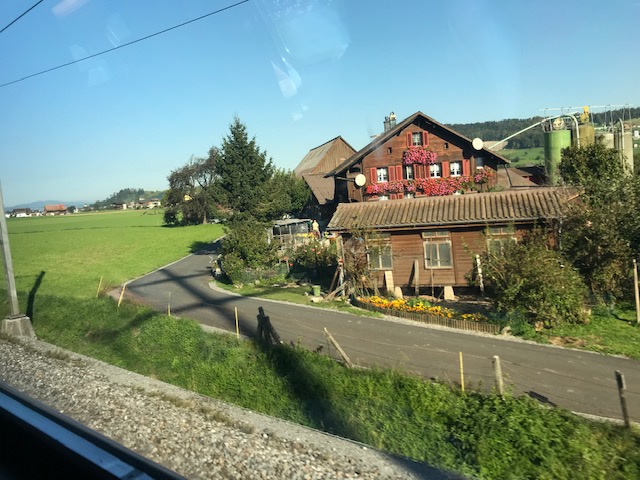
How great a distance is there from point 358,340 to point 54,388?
7.75 m

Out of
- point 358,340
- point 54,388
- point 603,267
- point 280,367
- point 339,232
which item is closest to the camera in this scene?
point 54,388

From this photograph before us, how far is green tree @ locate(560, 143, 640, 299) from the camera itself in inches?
622

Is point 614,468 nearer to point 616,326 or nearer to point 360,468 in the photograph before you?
point 360,468

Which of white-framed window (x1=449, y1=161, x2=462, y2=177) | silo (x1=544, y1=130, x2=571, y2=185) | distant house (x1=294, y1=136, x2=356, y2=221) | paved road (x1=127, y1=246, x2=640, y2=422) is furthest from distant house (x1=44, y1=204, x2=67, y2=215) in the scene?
paved road (x1=127, y1=246, x2=640, y2=422)

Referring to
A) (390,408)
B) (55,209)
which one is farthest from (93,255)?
(55,209)

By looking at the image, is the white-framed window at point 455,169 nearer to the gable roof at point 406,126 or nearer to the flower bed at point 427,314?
the gable roof at point 406,126

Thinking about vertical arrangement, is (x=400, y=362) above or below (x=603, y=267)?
below

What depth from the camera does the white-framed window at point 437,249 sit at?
20.2 m

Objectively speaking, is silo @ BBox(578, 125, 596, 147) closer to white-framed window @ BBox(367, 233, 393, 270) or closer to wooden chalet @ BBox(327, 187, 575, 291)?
wooden chalet @ BBox(327, 187, 575, 291)

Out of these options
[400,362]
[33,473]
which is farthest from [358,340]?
[33,473]

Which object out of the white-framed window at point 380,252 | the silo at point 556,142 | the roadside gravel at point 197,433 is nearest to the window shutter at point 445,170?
the white-framed window at point 380,252

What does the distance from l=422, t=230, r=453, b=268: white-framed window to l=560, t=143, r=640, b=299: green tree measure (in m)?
4.40

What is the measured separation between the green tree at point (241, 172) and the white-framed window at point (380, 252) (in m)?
15.5

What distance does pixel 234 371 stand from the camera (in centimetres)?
1027
